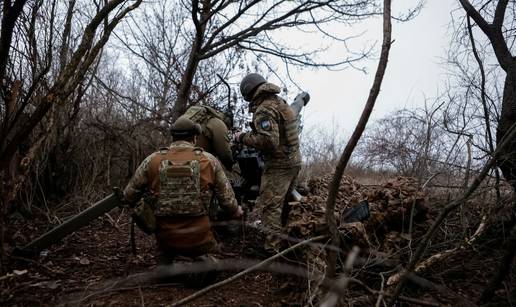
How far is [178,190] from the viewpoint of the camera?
312cm

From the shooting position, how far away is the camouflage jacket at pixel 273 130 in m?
3.99

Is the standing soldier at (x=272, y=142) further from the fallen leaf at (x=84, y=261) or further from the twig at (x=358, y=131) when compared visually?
the twig at (x=358, y=131)

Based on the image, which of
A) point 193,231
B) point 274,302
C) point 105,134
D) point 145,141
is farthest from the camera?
point 145,141

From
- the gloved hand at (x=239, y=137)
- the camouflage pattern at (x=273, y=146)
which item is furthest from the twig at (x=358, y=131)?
the gloved hand at (x=239, y=137)

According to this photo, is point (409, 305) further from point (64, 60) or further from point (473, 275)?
point (64, 60)

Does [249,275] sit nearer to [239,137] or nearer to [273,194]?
[273,194]

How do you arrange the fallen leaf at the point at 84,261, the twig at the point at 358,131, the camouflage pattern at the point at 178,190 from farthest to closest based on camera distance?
the fallen leaf at the point at 84,261 → the camouflage pattern at the point at 178,190 → the twig at the point at 358,131

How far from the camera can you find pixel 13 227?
4.15m

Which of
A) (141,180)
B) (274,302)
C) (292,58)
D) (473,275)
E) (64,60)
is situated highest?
(292,58)

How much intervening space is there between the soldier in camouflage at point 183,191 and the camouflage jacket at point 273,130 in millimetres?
778

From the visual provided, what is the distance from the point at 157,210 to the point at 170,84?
217 inches

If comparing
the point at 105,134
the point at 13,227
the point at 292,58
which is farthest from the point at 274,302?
the point at 292,58

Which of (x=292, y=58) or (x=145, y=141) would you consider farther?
(x=292, y=58)

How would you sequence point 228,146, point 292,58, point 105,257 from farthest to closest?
point 292,58 < point 228,146 < point 105,257
